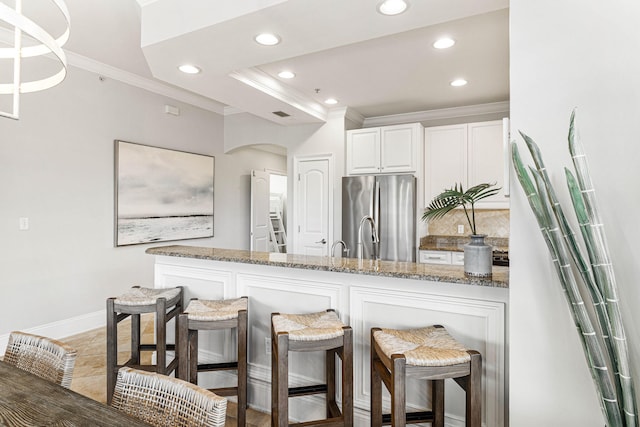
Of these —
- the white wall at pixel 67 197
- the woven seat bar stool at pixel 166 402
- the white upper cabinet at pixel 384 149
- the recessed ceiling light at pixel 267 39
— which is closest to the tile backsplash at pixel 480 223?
the white upper cabinet at pixel 384 149

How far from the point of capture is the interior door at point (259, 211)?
18.7ft

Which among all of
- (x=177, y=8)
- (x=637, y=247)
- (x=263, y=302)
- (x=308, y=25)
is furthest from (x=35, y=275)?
(x=637, y=247)

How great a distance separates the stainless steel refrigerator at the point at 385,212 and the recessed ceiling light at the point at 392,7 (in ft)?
7.59

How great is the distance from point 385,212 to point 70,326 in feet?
11.3

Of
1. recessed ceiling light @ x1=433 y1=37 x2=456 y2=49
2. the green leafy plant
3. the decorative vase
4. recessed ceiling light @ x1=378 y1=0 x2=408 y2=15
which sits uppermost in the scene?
recessed ceiling light @ x1=433 y1=37 x2=456 y2=49

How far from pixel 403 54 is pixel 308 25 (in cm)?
123

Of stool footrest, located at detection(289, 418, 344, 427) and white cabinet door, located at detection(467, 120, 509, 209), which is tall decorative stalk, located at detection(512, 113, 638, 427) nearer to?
stool footrest, located at detection(289, 418, 344, 427)

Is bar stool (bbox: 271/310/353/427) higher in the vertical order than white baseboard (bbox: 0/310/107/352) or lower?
higher

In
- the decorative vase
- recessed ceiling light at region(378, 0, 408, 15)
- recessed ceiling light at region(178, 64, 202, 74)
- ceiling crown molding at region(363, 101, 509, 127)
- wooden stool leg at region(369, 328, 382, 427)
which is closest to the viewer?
wooden stool leg at region(369, 328, 382, 427)

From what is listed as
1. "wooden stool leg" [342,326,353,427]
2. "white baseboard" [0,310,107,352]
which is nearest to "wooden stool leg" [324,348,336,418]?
"wooden stool leg" [342,326,353,427]

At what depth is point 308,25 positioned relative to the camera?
2129 millimetres

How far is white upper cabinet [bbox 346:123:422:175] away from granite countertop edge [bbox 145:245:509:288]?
2308 mm

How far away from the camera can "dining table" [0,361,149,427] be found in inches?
37.6

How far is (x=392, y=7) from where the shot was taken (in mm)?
1913
